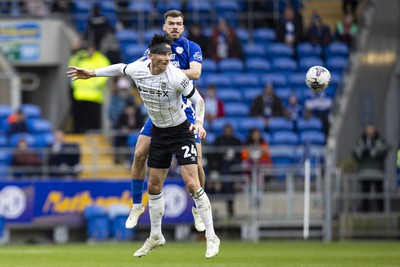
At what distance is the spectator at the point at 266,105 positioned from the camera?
1091 inches

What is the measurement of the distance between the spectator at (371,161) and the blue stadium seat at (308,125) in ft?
8.94

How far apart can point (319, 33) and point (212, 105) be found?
4.78m

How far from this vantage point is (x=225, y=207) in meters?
25.1

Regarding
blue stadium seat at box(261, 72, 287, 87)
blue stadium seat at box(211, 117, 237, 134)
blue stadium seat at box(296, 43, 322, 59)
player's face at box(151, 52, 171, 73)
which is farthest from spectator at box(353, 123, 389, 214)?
player's face at box(151, 52, 171, 73)

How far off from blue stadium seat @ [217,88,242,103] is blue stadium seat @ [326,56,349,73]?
2588 mm

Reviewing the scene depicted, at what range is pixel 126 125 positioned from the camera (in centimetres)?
2673

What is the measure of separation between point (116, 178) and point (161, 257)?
756 centimetres

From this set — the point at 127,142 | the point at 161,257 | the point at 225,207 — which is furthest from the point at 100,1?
the point at 161,257

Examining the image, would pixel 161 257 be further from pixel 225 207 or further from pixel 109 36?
pixel 109 36

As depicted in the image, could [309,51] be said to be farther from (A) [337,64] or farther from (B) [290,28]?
(A) [337,64]

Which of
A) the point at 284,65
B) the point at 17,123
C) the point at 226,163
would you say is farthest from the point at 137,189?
the point at 284,65

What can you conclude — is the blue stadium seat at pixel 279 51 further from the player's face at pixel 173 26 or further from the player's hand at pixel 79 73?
the player's hand at pixel 79 73

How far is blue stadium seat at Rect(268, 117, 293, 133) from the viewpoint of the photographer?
2788 cm

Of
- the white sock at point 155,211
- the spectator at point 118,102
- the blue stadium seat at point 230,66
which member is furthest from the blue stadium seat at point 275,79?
the white sock at point 155,211
